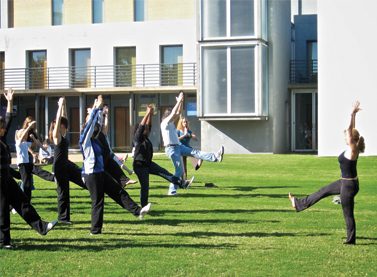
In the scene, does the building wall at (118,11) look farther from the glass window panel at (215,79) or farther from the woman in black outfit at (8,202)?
the woman in black outfit at (8,202)

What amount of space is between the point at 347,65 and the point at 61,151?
21117 mm

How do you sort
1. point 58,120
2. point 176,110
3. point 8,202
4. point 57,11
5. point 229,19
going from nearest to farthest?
point 8,202, point 58,120, point 176,110, point 229,19, point 57,11

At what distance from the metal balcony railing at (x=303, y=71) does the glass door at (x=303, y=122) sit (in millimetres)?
1384

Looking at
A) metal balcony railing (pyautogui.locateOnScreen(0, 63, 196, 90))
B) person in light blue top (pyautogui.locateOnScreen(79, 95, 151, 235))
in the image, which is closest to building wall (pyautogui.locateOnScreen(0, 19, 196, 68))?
metal balcony railing (pyautogui.locateOnScreen(0, 63, 196, 90))

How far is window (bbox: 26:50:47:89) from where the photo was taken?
143 ft

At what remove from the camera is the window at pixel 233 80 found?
34312 mm

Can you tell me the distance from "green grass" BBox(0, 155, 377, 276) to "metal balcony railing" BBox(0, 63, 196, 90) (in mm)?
23365

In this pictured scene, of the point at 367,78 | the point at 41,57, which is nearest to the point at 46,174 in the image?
the point at 367,78

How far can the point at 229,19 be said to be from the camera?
34.3m

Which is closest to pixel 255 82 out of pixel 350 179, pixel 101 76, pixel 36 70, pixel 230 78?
pixel 230 78

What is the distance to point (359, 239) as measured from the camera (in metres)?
11.0

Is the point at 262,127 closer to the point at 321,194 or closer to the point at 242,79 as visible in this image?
the point at 242,79

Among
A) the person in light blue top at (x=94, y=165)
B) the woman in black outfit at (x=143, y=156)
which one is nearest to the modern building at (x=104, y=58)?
the woman in black outfit at (x=143, y=156)

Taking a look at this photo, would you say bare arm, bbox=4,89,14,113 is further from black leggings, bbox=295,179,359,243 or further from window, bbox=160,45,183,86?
window, bbox=160,45,183,86
